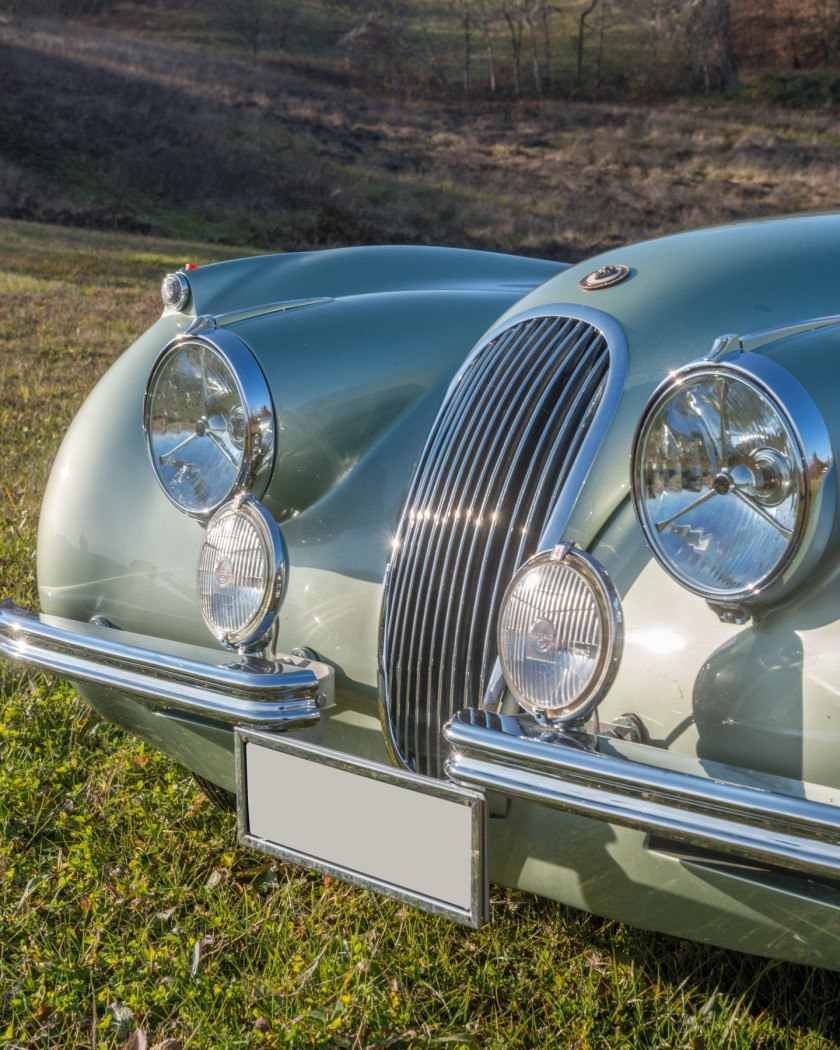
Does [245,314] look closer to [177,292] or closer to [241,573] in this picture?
[177,292]

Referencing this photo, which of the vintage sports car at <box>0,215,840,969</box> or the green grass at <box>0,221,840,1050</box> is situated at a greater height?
the vintage sports car at <box>0,215,840,969</box>

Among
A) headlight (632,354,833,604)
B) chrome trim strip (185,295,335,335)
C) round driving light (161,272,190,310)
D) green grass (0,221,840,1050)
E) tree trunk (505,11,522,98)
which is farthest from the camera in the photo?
tree trunk (505,11,522,98)

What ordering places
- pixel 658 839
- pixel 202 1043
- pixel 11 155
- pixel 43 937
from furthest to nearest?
pixel 11 155, pixel 43 937, pixel 202 1043, pixel 658 839

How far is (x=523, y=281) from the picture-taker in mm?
2711

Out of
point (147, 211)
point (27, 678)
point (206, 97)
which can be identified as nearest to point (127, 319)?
point (27, 678)

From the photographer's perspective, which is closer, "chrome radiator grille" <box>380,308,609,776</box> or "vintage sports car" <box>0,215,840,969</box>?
"vintage sports car" <box>0,215,840,969</box>

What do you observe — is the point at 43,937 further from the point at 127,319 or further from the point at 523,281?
the point at 127,319

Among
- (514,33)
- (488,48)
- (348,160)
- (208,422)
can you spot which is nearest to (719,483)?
(208,422)

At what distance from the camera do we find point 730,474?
4.43 feet

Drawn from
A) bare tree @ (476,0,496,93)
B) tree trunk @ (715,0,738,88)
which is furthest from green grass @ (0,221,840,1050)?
bare tree @ (476,0,496,93)

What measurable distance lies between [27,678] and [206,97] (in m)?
28.4

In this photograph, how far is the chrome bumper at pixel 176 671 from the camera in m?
1.63

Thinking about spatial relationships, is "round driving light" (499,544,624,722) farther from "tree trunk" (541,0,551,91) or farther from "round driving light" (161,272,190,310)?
"tree trunk" (541,0,551,91)

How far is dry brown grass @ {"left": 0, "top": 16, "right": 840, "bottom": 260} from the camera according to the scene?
67.0 ft
